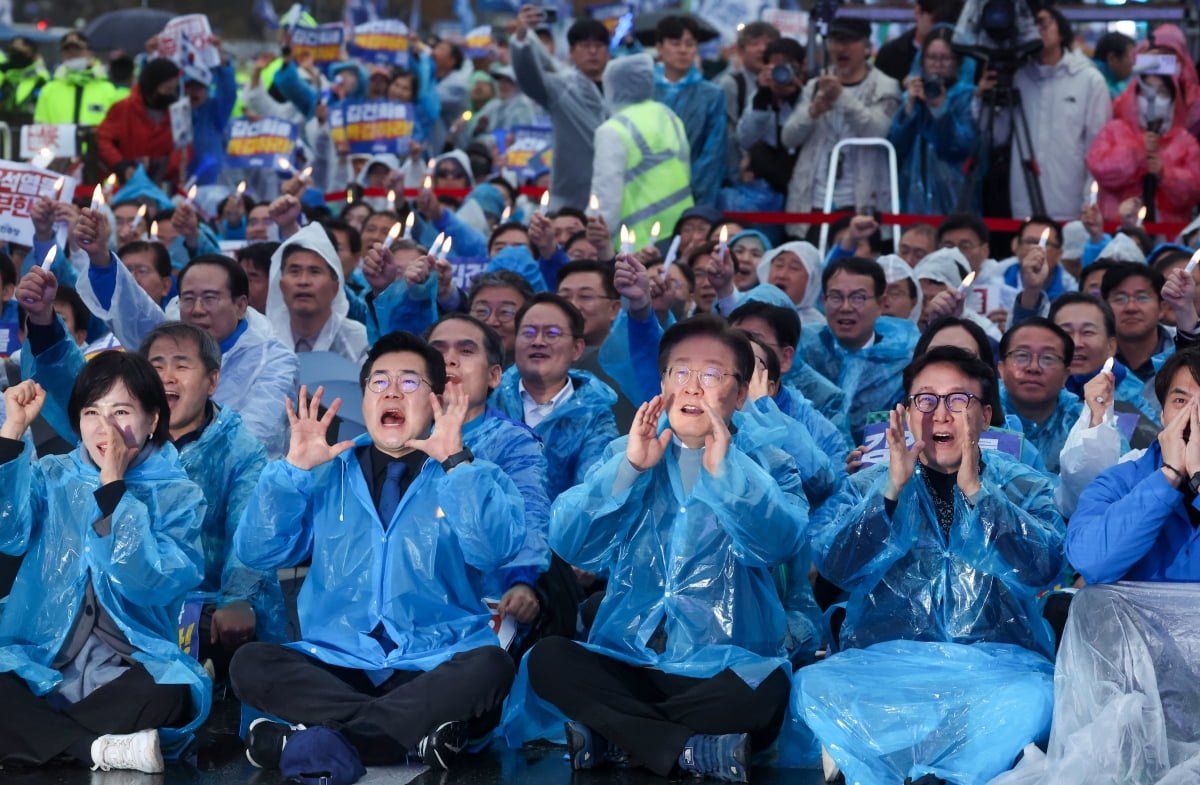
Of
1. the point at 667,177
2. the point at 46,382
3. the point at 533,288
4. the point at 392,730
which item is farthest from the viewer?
the point at 667,177

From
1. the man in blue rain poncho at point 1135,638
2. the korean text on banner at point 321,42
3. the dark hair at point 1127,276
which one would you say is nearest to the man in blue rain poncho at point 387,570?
the man in blue rain poncho at point 1135,638

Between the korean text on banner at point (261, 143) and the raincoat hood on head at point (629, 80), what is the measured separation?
229 cm

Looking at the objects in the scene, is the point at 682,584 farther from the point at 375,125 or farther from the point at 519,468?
the point at 375,125

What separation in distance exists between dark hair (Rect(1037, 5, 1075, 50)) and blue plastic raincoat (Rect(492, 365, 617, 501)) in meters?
4.75

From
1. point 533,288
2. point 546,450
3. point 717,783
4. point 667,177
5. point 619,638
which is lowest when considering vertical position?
point 717,783

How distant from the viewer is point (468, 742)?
505cm

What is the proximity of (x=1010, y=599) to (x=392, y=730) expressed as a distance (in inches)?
63.8

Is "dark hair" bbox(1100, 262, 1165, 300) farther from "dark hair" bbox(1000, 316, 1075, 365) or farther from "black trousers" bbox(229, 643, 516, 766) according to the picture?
"black trousers" bbox(229, 643, 516, 766)

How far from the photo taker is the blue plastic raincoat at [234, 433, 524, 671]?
4.96 metres

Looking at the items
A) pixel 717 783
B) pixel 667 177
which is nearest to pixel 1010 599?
pixel 717 783

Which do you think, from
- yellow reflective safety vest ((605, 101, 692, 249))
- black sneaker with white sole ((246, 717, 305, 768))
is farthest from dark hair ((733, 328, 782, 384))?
yellow reflective safety vest ((605, 101, 692, 249))

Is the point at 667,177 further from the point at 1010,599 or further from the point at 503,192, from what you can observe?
the point at 1010,599

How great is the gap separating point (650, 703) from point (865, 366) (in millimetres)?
2634

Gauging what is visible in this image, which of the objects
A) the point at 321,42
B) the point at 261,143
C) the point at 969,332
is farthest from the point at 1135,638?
the point at 321,42
